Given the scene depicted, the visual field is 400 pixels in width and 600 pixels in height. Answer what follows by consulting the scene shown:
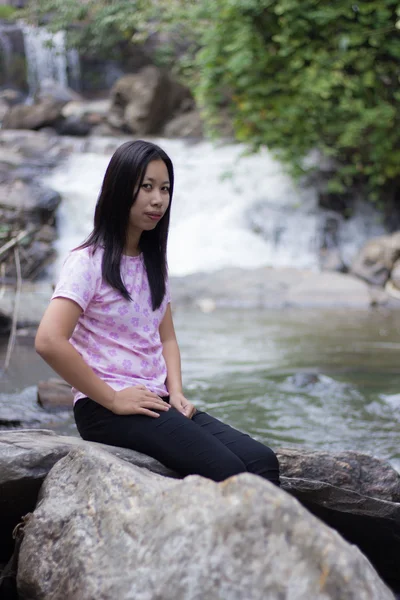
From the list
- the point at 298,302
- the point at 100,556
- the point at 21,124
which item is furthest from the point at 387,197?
the point at 100,556

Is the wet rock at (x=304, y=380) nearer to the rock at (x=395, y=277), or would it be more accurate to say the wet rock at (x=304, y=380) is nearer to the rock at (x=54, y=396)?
the rock at (x=54, y=396)

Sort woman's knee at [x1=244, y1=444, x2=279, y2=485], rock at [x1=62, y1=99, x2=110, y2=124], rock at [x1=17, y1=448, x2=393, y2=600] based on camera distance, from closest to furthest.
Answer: rock at [x1=17, y1=448, x2=393, y2=600]
woman's knee at [x1=244, y1=444, x2=279, y2=485]
rock at [x1=62, y1=99, x2=110, y2=124]

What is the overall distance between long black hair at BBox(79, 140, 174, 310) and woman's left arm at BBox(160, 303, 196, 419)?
0.63 ft

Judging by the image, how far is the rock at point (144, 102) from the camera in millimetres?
16766

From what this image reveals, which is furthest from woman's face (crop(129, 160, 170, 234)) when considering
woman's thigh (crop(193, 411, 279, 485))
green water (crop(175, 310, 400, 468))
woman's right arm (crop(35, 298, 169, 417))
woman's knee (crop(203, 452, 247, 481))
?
green water (crop(175, 310, 400, 468))

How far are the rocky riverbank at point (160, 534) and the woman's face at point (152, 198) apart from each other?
76 centimetres

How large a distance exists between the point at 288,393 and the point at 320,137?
796 centimetres

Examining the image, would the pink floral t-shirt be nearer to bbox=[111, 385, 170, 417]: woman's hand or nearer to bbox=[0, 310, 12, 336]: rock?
bbox=[111, 385, 170, 417]: woman's hand

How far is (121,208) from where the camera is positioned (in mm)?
2461

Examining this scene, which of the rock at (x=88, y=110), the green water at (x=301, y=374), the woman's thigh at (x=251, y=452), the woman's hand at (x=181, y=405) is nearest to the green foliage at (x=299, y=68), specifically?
the rock at (x=88, y=110)

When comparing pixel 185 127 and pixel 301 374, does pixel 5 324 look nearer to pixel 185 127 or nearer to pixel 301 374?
pixel 301 374

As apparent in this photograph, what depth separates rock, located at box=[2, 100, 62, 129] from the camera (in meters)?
16.1

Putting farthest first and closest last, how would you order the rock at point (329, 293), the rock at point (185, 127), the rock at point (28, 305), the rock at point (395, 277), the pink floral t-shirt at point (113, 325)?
the rock at point (185, 127) → the rock at point (395, 277) → the rock at point (329, 293) → the rock at point (28, 305) → the pink floral t-shirt at point (113, 325)

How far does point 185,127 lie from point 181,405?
48.9 feet
